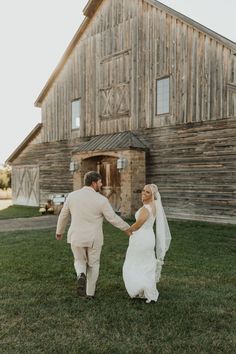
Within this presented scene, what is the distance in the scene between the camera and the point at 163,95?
15.8 m

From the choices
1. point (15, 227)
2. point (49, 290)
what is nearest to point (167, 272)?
point (49, 290)

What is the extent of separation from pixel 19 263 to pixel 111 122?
1075 centimetres

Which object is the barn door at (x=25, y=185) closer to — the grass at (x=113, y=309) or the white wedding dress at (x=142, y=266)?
the grass at (x=113, y=309)

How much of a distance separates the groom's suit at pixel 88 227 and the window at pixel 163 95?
10412 mm

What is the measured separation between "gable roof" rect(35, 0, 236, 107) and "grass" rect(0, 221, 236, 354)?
8.33 metres

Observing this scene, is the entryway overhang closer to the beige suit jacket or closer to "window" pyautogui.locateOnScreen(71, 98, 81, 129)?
"window" pyautogui.locateOnScreen(71, 98, 81, 129)

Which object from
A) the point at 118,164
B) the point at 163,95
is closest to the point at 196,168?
the point at 118,164

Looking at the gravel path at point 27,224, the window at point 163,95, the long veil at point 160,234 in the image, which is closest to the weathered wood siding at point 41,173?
the gravel path at point 27,224

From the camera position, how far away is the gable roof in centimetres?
1389

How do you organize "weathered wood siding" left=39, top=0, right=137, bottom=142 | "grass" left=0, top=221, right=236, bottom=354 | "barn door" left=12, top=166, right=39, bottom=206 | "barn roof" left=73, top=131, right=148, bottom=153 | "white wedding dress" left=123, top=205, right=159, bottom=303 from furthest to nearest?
"barn door" left=12, top=166, right=39, bottom=206
"weathered wood siding" left=39, top=0, right=137, bottom=142
"barn roof" left=73, top=131, right=148, bottom=153
"white wedding dress" left=123, top=205, right=159, bottom=303
"grass" left=0, top=221, right=236, bottom=354

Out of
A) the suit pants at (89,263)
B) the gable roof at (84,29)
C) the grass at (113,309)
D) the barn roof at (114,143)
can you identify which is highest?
the gable roof at (84,29)

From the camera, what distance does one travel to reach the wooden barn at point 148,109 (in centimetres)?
1398

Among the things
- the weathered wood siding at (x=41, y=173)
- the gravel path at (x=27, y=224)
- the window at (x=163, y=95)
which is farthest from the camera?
the weathered wood siding at (x=41, y=173)

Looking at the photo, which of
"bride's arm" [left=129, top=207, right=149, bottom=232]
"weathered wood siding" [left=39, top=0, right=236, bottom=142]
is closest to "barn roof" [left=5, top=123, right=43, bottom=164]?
"weathered wood siding" [left=39, top=0, right=236, bottom=142]
